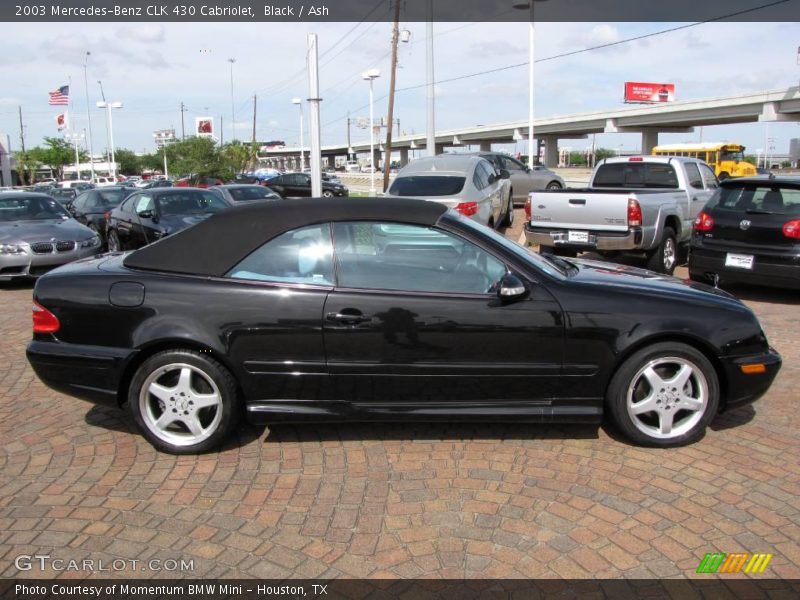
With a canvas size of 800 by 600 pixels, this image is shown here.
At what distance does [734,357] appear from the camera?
3961mm

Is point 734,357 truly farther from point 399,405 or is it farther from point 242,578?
point 242,578

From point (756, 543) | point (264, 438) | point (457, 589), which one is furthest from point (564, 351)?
point (264, 438)

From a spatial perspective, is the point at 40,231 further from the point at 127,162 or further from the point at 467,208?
the point at 127,162

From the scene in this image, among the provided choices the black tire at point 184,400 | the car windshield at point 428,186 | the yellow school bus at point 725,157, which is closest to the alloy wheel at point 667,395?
the black tire at point 184,400

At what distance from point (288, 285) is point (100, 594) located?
187 cm

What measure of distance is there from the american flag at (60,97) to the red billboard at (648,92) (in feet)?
238

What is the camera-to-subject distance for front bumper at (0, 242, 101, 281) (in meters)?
9.77

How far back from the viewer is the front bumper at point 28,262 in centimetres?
977

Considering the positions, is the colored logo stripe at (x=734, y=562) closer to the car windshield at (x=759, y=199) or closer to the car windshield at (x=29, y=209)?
the car windshield at (x=759, y=199)

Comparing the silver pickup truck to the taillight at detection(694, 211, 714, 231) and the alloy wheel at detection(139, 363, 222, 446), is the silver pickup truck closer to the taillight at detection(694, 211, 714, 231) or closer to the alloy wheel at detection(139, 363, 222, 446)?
the taillight at detection(694, 211, 714, 231)

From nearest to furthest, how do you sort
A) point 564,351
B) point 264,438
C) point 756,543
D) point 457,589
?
1. point 457,589
2. point 756,543
3. point 564,351
4. point 264,438

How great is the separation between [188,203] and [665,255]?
27.6 feet

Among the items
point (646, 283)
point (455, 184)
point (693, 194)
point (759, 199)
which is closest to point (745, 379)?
point (646, 283)

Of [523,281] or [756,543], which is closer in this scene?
[756,543]
